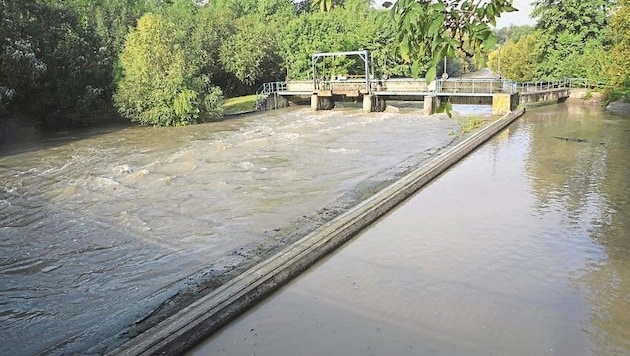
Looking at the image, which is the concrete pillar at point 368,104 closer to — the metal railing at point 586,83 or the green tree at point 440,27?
the metal railing at point 586,83

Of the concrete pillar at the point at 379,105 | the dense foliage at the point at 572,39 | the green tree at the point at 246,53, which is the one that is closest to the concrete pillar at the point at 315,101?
the concrete pillar at the point at 379,105

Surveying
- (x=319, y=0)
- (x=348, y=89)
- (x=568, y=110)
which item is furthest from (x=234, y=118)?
(x=319, y=0)

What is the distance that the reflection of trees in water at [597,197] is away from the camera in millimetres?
6215

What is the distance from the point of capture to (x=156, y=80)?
27531 mm

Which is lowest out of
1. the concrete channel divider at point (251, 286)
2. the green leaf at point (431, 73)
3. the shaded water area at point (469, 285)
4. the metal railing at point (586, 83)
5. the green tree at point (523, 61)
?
the shaded water area at point (469, 285)

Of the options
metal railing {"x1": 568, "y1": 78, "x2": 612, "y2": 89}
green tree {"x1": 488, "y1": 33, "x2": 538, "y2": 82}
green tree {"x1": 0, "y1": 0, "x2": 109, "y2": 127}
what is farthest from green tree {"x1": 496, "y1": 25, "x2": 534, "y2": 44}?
green tree {"x1": 0, "y1": 0, "x2": 109, "y2": 127}

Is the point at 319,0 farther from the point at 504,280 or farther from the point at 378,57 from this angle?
the point at 378,57

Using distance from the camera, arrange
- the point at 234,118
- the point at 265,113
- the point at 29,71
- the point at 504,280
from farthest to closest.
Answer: the point at 265,113 → the point at 234,118 → the point at 29,71 → the point at 504,280

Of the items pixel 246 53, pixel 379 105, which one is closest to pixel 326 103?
pixel 379 105

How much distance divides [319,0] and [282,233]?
6956 mm

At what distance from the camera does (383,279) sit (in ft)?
24.3

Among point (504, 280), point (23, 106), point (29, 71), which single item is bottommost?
point (504, 280)

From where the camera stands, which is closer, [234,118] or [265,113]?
[234,118]

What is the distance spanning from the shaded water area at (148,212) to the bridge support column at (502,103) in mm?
7336
